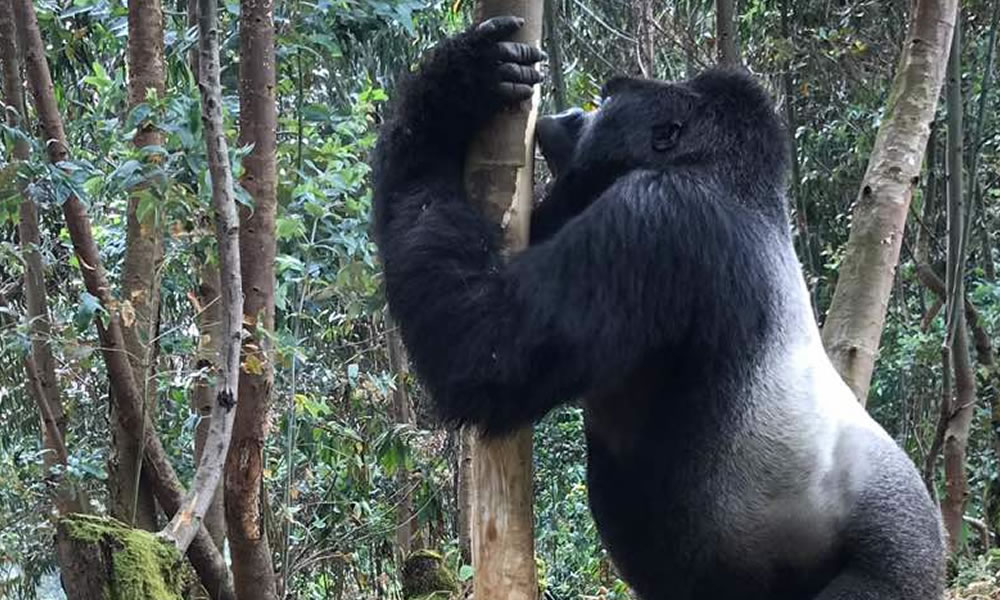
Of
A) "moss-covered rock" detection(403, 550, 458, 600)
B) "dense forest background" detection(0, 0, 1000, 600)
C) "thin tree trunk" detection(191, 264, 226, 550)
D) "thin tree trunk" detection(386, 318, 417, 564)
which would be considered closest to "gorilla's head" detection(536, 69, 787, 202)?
"dense forest background" detection(0, 0, 1000, 600)

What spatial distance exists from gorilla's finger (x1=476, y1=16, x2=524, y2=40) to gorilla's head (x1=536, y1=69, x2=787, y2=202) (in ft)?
0.99

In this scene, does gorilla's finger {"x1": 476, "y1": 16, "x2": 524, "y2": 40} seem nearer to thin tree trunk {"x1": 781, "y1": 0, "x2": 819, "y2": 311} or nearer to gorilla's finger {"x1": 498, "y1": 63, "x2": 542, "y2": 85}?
gorilla's finger {"x1": 498, "y1": 63, "x2": 542, "y2": 85}

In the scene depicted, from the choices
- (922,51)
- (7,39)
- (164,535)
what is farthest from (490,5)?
(7,39)

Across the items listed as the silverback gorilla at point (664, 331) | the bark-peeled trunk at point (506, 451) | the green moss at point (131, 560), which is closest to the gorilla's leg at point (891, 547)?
the silverback gorilla at point (664, 331)

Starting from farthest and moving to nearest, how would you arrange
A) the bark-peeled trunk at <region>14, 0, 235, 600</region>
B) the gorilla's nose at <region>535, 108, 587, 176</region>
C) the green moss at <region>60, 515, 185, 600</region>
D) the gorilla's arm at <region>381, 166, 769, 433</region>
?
the bark-peeled trunk at <region>14, 0, 235, 600</region> → the gorilla's nose at <region>535, 108, 587, 176</region> → the green moss at <region>60, 515, 185, 600</region> → the gorilla's arm at <region>381, 166, 769, 433</region>

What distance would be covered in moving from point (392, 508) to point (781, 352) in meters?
5.27

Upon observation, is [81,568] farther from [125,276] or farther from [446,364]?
[125,276]

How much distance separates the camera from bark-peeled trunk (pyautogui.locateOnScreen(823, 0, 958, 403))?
371 cm

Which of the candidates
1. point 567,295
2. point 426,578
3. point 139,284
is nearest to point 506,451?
point 567,295

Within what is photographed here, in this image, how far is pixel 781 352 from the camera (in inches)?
102

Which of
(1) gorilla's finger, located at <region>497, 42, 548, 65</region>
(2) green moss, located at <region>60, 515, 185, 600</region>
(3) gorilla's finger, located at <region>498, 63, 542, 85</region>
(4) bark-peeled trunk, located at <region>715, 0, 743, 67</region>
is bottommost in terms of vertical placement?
(2) green moss, located at <region>60, 515, 185, 600</region>

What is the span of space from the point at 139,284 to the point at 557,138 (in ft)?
6.81

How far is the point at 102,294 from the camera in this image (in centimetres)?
389

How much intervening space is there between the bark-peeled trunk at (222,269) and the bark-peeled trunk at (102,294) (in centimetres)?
106
